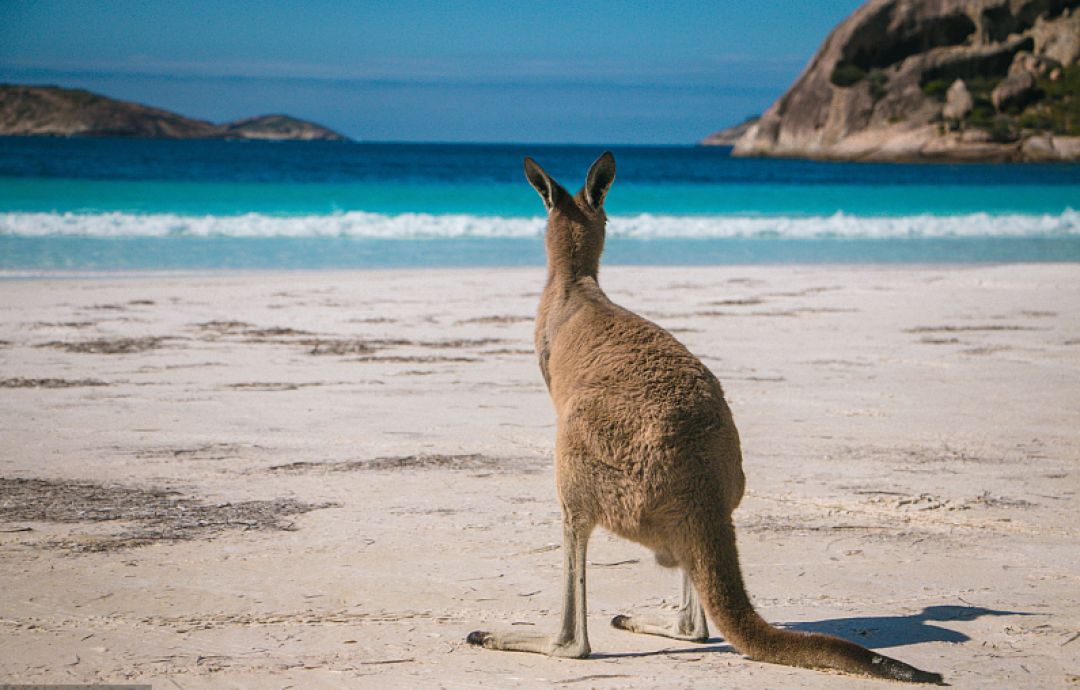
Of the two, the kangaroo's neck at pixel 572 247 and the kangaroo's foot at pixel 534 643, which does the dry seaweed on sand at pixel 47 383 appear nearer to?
the kangaroo's neck at pixel 572 247

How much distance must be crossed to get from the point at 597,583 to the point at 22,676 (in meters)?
1.71

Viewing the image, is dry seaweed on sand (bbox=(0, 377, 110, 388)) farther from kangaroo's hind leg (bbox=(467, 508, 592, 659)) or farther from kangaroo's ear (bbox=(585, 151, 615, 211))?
kangaroo's hind leg (bbox=(467, 508, 592, 659))

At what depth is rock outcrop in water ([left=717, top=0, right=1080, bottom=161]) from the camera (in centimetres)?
6153

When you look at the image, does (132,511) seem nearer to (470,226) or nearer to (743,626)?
(743,626)

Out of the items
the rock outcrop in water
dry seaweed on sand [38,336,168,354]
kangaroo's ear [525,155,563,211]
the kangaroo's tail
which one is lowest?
the kangaroo's tail

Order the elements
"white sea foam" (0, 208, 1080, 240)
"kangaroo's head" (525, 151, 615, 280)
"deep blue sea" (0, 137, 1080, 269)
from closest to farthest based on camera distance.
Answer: "kangaroo's head" (525, 151, 615, 280), "deep blue sea" (0, 137, 1080, 269), "white sea foam" (0, 208, 1080, 240)

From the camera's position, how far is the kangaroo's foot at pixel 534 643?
2.96 metres

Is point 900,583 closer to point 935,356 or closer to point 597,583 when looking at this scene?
point 597,583

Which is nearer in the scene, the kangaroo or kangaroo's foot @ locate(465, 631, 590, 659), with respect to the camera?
the kangaroo

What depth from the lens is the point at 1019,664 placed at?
9.61 ft

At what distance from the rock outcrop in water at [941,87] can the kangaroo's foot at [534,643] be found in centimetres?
6244

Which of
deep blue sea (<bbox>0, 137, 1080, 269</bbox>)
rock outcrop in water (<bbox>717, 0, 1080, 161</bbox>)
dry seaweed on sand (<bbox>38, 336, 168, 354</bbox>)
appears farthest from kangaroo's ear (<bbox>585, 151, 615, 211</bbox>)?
rock outcrop in water (<bbox>717, 0, 1080, 161</bbox>)

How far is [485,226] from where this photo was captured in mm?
21672

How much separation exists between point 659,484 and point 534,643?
0.65 meters
